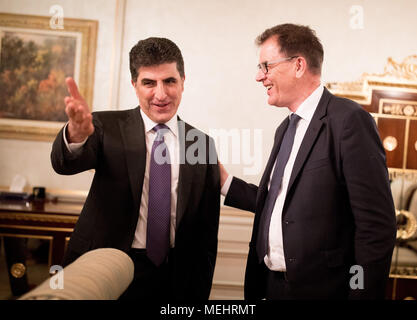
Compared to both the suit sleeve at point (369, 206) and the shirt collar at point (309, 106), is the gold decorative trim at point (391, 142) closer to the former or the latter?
the shirt collar at point (309, 106)

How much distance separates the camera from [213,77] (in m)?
2.77

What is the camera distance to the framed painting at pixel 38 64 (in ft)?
9.42

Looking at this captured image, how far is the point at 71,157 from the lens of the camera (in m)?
1.26

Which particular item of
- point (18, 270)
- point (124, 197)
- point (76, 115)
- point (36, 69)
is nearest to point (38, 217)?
point (18, 270)

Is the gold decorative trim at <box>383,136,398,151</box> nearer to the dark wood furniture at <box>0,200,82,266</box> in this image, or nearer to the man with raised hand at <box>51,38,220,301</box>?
the man with raised hand at <box>51,38,220,301</box>

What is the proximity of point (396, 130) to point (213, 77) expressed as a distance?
1.33 metres

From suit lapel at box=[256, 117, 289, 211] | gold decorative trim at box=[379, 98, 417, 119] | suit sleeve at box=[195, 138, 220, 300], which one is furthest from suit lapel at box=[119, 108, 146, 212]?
gold decorative trim at box=[379, 98, 417, 119]

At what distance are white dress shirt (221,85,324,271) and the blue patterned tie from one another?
1cm

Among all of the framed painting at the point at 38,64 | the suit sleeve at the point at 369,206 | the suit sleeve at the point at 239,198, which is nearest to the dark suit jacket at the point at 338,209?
the suit sleeve at the point at 369,206

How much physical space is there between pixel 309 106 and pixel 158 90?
57 centimetres


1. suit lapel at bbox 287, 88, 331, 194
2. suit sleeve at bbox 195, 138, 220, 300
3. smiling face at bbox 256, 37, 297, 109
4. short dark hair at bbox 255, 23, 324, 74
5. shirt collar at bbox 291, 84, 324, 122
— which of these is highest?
short dark hair at bbox 255, 23, 324, 74

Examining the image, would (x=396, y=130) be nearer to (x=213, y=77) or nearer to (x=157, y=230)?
(x=213, y=77)

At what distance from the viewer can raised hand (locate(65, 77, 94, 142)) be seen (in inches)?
42.5

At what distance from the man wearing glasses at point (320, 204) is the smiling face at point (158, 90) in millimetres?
440
